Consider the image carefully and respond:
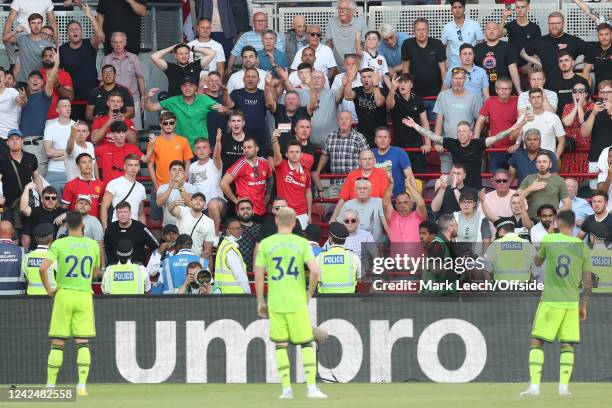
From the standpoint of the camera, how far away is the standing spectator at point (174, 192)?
2067 centimetres

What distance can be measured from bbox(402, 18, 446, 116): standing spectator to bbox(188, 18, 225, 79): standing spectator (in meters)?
3.04

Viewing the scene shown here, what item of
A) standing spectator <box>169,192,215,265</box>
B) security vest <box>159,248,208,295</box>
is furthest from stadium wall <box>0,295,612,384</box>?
standing spectator <box>169,192,215,265</box>

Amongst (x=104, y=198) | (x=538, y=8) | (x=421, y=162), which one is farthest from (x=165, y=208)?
(x=538, y=8)

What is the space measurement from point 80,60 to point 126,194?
3.82m

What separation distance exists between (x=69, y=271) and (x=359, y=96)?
759 centimetres

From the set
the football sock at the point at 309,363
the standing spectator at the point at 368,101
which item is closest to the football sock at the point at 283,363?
the football sock at the point at 309,363

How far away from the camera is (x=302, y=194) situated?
2114cm

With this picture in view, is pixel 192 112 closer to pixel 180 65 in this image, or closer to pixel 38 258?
pixel 180 65

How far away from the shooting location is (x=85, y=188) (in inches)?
827

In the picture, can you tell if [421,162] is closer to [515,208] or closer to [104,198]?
[515,208]

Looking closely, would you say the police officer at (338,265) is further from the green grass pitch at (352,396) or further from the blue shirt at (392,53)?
the blue shirt at (392,53)

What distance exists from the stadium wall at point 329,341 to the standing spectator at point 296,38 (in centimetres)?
688

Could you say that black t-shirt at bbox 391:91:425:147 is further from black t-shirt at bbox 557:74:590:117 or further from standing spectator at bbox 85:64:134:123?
standing spectator at bbox 85:64:134:123

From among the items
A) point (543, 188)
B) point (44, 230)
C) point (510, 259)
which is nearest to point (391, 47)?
point (543, 188)
